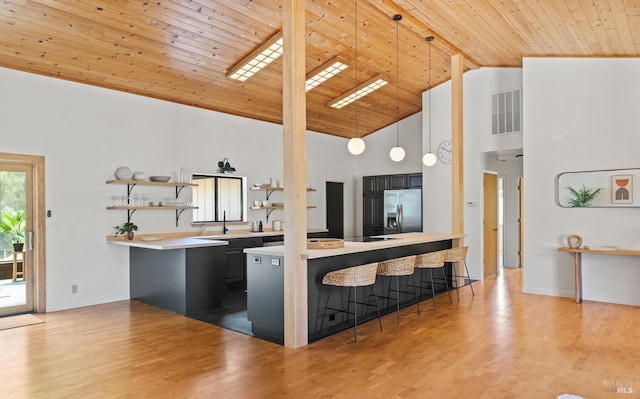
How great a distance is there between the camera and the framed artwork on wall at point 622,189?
18.4 feet

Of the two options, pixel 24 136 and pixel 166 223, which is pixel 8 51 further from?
pixel 166 223

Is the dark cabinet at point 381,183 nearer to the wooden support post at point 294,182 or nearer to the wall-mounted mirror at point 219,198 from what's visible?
the wall-mounted mirror at point 219,198

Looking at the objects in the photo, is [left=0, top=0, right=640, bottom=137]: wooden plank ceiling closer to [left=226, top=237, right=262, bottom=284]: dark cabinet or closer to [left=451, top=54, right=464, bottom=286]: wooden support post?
[left=451, top=54, right=464, bottom=286]: wooden support post

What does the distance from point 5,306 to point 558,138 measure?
7.68 m

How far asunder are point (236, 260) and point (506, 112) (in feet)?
16.8

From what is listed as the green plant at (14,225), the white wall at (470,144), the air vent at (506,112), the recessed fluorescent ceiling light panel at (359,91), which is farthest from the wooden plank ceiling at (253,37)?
the green plant at (14,225)

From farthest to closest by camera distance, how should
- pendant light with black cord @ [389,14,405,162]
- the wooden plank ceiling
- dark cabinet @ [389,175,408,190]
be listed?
dark cabinet @ [389,175,408,190], pendant light with black cord @ [389,14,405,162], the wooden plank ceiling

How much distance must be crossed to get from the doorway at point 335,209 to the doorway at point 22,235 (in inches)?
218

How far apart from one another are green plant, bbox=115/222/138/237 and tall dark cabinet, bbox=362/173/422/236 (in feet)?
16.8

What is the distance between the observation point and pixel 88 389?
10.2 ft

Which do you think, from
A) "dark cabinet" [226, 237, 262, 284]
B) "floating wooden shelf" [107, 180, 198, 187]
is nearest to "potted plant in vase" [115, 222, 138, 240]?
"floating wooden shelf" [107, 180, 198, 187]

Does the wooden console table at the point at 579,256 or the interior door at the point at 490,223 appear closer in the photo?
the wooden console table at the point at 579,256

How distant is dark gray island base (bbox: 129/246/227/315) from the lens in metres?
5.21

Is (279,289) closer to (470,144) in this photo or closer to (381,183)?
(470,144)
